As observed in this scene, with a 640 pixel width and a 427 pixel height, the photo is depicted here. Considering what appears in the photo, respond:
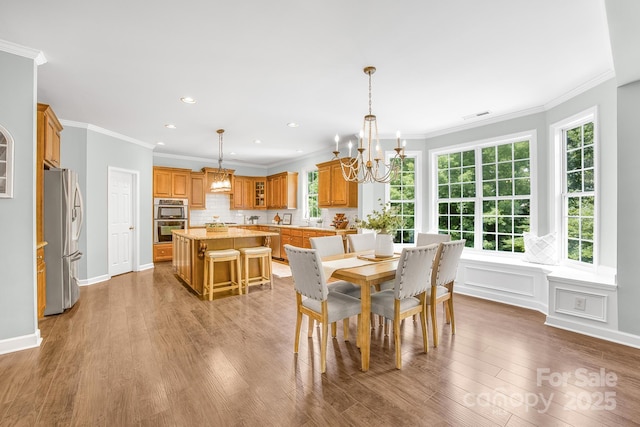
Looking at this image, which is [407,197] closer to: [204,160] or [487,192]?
[487,192]

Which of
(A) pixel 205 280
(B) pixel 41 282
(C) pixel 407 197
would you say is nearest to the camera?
(B) pixel 41 282

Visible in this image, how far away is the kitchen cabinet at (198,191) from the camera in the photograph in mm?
7680

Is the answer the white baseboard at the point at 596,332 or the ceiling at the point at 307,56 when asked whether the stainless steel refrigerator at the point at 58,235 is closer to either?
the ceiling at the point at 307,56

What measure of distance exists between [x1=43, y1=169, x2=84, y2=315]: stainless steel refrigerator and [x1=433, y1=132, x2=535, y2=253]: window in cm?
543

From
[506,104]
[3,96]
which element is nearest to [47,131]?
[3,96]

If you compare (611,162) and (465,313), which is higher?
(611,162)

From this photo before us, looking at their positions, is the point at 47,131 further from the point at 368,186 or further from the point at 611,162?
the point at 611,162

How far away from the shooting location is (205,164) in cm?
809

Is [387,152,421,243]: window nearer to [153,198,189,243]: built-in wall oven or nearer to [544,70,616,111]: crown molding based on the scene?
[544,70,616,111]: crown molding

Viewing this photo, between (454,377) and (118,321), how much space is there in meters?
3.50

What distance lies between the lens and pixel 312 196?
25.2ft

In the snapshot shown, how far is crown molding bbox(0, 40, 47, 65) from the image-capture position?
2.61 metres

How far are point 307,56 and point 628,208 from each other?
11.0 ft

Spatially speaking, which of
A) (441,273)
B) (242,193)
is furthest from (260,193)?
(441,273)
